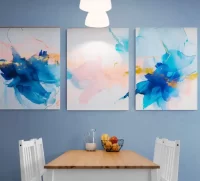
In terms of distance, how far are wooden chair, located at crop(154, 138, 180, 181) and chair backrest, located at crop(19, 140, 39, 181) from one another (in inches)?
36.6

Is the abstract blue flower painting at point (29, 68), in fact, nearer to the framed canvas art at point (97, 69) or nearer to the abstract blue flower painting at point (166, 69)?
the framed canvas art at point (97, 69)

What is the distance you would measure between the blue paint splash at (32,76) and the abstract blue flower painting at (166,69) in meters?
0.85

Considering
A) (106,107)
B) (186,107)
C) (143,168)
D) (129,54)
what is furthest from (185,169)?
(143,168)

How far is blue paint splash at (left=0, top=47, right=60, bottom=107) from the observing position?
3986mm

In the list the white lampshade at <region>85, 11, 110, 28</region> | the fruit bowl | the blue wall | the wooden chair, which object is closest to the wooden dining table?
the wooden chair

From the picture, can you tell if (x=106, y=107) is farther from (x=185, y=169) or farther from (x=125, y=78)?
(x=185, y=169)

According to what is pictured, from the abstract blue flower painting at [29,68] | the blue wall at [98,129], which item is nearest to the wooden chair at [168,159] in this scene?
the blue wall at [98,129]

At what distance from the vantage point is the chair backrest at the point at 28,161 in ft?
9.09

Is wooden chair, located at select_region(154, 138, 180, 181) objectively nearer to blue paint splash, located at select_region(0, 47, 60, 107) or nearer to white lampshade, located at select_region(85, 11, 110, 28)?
white lampshade, located at select_region(85, 11, 110, 28)

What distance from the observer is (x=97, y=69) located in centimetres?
401

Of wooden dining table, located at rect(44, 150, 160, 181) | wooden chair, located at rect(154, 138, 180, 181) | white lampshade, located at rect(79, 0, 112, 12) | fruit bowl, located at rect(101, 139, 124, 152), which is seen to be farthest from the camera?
fruit bowl, located at rect(101, 139, 124, 152)

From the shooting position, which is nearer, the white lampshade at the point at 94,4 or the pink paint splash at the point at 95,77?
the white lampshade at the point at 94,4

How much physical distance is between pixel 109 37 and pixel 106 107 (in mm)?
694

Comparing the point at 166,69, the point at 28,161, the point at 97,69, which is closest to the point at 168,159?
the point at 28,161
